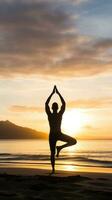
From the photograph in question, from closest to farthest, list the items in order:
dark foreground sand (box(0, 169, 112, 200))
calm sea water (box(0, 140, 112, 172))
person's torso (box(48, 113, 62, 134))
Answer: dark foreground sand (box(0, 169, 112, 200))
person's torso (box(48, 113, 62, 134))
calm sea water (box(0, 140, 112, 172))

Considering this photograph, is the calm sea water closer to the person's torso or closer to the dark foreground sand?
the person's torso

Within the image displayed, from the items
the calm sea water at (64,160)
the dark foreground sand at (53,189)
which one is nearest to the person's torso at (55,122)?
the dark foreground sand at (53,189)

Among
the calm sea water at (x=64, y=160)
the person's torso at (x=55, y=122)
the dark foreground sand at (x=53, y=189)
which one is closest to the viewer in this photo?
the dark foreground sand at (x=53, y=189)

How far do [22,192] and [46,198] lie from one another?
3.01 ft

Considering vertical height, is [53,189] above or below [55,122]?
below

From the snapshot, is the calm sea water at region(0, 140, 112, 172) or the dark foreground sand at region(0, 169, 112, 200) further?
the calm sea water at region(0, 140, 112, 172)

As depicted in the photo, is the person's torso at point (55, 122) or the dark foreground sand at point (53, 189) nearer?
the dark foreground sand at point (53, 189)

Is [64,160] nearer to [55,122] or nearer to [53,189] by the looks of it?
[55,122]

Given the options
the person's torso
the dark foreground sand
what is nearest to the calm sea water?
the person's torso

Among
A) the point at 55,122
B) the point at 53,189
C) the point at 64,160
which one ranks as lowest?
the point at 53,189

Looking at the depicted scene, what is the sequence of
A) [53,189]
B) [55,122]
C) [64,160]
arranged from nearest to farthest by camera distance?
[53,189] → [55,122] → [64,160]

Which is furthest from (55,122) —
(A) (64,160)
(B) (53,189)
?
(A) (64,160)

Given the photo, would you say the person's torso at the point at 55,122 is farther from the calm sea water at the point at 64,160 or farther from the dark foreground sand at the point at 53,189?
the calm sea water at the point at 64,160

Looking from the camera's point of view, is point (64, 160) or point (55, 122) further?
point (64, 160)
